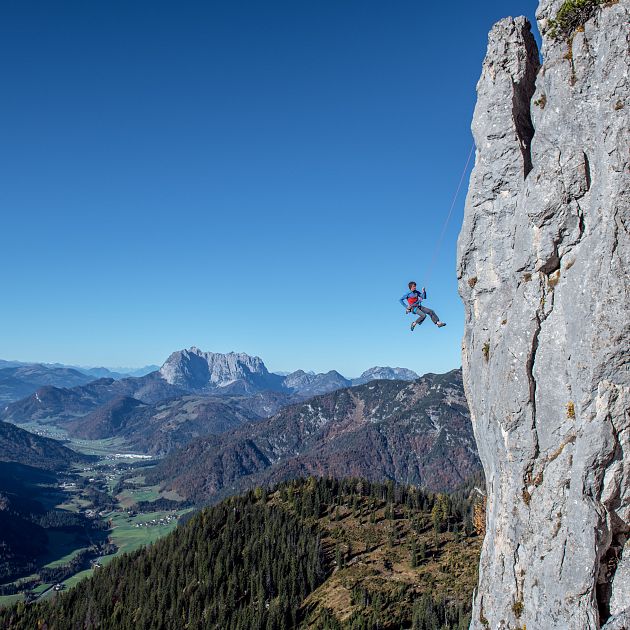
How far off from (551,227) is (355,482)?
609ft

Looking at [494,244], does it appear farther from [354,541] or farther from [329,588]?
[354,541]

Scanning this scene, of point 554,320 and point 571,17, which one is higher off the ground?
point 571,17

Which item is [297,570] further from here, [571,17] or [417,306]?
[571,17]

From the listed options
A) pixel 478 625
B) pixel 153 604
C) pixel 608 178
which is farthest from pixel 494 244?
pixel 153 604

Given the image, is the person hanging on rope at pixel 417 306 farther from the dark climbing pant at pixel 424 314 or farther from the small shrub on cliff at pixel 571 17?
the small shrub on cliff at pixel 571 17

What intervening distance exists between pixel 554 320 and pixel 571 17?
14.0m

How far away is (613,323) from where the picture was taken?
57.2 feet

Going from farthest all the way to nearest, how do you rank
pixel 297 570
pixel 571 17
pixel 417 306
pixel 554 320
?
pixel 297 570 → pixel 417 306 → pixel 571 17 → pixel 554 320

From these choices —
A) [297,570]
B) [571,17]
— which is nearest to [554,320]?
[571,17]

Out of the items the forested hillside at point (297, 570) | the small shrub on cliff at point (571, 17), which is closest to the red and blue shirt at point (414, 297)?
the small shrub on cliff at point (571, 17)

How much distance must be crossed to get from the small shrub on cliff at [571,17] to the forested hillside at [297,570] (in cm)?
7922

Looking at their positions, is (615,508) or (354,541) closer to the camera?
(615,508)

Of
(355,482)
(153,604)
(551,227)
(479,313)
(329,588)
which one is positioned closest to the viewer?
(551,227)

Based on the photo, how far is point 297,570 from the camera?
399 feet
